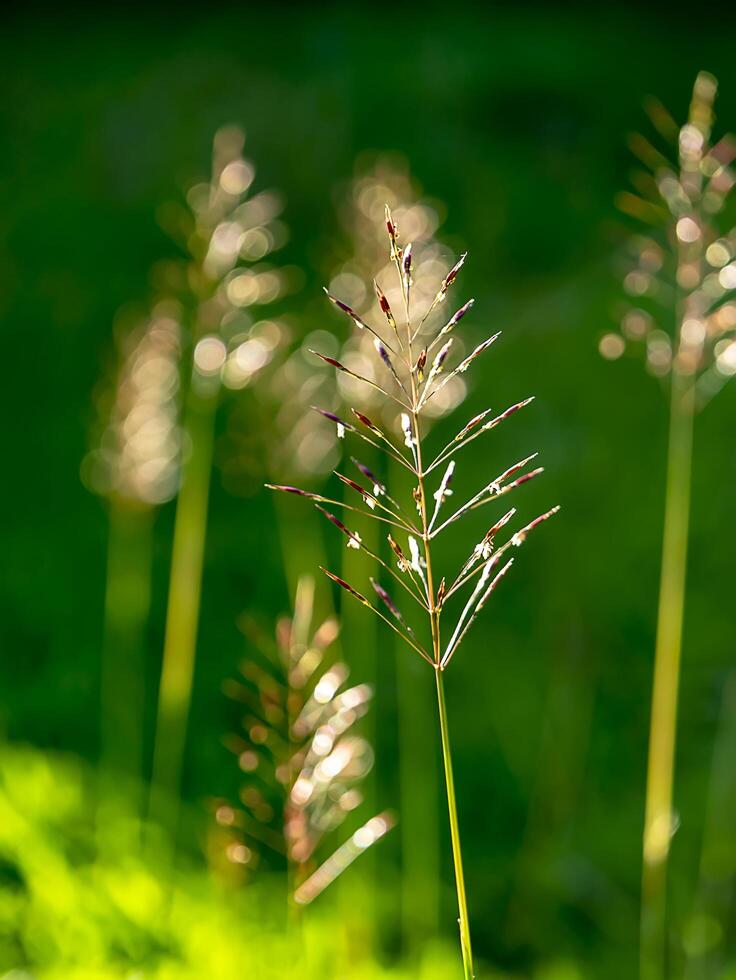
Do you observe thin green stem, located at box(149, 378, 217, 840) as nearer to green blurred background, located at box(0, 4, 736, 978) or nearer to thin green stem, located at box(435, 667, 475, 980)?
green blurred background, located at box(0, 4, 736, 978)

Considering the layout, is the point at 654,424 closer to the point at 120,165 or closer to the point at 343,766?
the point at 343,766

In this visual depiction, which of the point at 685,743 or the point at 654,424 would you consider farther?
the point at 654,424

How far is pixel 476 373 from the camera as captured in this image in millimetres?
5000

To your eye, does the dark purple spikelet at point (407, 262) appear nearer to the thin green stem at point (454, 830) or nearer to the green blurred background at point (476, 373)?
the thin green stem at point (454, 830)

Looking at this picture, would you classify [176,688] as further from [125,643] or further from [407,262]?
[407,262]

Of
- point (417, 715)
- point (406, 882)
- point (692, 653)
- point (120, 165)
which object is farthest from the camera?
point (120, 165)

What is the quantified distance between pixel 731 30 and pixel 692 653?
6459mm

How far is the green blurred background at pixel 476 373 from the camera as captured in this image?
10.3ft

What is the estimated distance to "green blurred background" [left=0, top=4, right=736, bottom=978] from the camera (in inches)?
123

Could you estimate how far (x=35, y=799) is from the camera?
2520 millimetres

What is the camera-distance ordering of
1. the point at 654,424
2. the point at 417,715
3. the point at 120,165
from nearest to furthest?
the point at 417,715
the point at 654,424
the point at 120,165

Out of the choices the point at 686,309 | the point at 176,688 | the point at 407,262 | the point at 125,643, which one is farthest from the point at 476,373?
the point at 407,262

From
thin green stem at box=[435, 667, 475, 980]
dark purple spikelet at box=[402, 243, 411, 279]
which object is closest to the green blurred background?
dark purple spikelet at box=[402, 243, 411, 279]

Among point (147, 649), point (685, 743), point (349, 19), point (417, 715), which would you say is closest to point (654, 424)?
point (685, 743)
